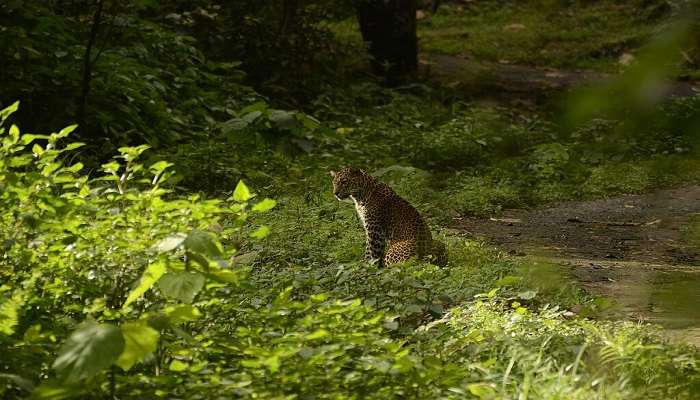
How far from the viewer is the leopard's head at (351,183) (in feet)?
24.9

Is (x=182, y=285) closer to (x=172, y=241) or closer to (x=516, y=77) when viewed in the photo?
(x=172, y=241)

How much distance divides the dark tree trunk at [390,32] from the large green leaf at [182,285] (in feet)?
38.2

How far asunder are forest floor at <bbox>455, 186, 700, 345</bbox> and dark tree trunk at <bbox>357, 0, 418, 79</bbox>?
5562mm

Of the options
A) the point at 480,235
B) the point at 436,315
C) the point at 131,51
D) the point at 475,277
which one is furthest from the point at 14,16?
the point at 436,315

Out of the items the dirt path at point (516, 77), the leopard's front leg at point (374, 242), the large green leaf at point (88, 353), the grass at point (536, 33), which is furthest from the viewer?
the grass at point (536, 33)

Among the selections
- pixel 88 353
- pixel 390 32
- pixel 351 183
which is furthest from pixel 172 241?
pixel 390 32

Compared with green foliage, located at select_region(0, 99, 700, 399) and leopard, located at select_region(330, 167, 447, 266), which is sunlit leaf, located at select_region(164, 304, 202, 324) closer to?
green foliage, located at select_region(0, 99, 700, 399)

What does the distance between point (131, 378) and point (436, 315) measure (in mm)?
1896

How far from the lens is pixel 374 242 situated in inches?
286

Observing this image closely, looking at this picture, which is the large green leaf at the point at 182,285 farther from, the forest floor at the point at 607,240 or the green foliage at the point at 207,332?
the forest floor at the point at 607,240

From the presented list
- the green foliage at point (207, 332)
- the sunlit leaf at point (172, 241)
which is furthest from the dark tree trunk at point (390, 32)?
the sunlit leaf at point (172, 241)

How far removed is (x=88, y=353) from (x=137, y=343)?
185 millimetres

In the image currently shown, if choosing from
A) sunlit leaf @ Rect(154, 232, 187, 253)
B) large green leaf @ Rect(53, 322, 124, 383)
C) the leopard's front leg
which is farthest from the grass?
large green leaf @ Rect(53, 322, 124, 383)

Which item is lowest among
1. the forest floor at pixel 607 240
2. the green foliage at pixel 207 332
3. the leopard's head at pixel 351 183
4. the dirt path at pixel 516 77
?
the dirt path at pixel 516 77
